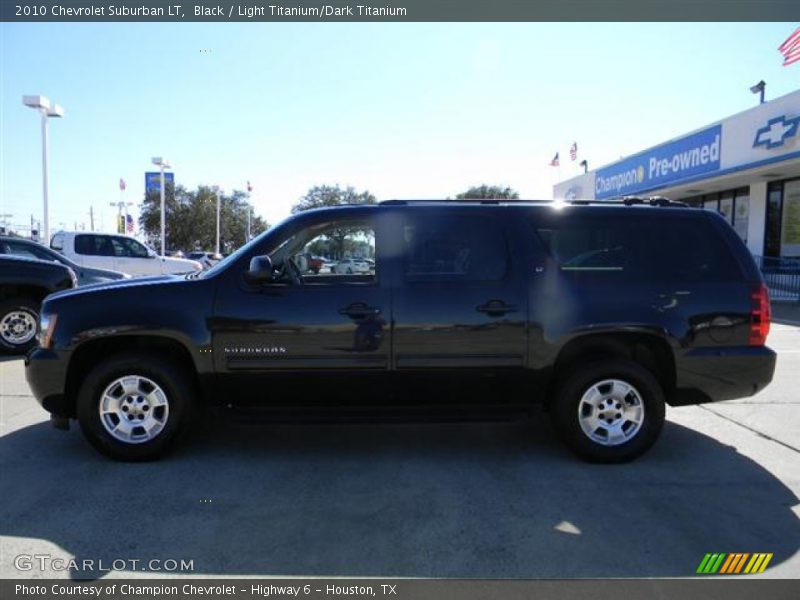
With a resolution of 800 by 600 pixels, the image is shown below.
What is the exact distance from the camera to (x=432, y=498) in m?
3.80

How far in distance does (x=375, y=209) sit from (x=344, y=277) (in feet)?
1.94

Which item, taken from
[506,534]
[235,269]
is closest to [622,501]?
[506,534]

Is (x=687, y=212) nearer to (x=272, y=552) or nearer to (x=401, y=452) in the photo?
(x=401, y=452)

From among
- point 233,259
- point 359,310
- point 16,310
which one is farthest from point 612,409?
point 16,310

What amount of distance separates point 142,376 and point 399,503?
81.2 inches

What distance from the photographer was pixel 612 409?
4.41m

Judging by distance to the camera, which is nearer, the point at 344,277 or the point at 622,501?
the point at 622,501

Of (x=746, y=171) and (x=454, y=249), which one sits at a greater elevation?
(x=746, y=171)

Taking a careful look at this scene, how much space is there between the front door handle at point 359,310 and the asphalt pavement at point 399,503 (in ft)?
3.62

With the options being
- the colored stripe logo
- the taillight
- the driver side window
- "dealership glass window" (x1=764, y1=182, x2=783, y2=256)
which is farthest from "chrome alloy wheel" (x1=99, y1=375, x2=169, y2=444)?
"dealership glass window" (x1=764, y1=182, x2=783, y2=256)

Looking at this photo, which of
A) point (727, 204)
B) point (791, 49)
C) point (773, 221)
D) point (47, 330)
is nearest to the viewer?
point (47, 330)

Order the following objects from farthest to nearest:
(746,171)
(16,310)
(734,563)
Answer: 1. (746,171)
2. (16,310)
3. (734,563)

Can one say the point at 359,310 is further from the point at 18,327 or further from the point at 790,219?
the point at 790,219

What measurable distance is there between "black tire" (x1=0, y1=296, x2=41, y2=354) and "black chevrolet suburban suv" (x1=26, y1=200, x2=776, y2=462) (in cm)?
502
